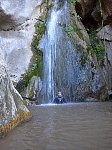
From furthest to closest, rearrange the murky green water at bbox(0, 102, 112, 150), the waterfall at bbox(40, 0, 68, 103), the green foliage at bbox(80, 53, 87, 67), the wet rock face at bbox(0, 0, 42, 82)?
the green foliage at bbox(80, 53, 87, 67), the wet rock face at bbox(0, 0, 42, 82), the waterfall at bbox(40, 0, 68, 103), the murky green water at bbox(0, 102, 112, 150)

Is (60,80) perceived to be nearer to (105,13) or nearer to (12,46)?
(12,46)

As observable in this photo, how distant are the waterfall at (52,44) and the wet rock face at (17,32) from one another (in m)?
0.76

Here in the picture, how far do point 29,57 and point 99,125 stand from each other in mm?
7774

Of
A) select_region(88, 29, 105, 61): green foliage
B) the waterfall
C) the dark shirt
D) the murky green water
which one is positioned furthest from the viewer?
select_region(88, 29, 105, 61): green foliage

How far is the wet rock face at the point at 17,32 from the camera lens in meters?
13.6

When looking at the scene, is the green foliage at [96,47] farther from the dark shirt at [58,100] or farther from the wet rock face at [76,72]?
the dark shirt at [58,100]

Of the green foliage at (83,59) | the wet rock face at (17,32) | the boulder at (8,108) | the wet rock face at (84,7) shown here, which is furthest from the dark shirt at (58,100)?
the wet rock face at (84,7)

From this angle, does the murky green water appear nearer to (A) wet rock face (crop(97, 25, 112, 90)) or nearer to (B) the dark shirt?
(B) the dark shirt

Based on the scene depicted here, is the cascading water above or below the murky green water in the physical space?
above

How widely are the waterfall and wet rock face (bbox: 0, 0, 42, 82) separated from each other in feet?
2.50

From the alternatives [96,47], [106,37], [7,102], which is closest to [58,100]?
[96,47]

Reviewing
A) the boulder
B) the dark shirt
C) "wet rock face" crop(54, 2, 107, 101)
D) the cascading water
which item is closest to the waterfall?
the cascading water

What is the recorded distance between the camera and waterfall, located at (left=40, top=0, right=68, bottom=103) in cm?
1344

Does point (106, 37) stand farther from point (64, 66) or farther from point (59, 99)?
point (59, 99)
